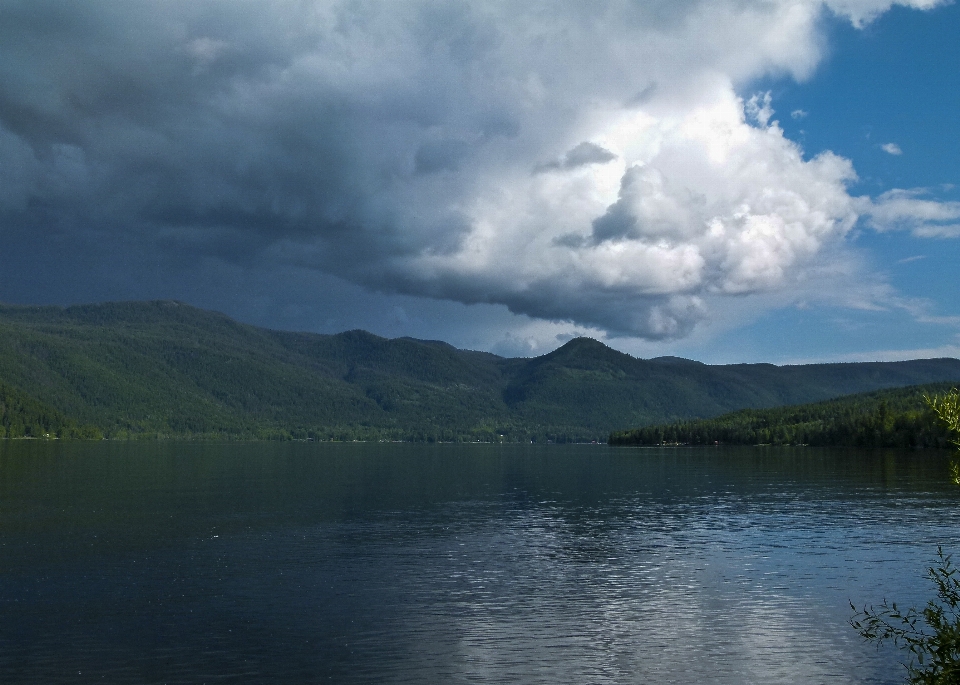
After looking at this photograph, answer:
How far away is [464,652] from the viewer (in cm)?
4653

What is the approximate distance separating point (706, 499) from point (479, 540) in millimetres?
61359

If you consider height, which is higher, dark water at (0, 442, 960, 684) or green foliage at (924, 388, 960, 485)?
green foliage at (924, 388, 960, 485)

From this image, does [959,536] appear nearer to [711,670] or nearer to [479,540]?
[479,540]

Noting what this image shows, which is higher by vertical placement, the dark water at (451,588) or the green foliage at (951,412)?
the green foliage at (951,412)

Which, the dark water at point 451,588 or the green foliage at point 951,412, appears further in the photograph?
the dark water at point 451,588

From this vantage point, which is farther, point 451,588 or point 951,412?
point 451,588

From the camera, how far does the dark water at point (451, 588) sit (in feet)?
146

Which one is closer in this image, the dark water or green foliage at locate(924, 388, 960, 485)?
green foliage at locate(924, 388, 960, 485)

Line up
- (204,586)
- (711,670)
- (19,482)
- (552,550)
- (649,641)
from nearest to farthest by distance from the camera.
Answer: (711,670) → (649,641) → (204,586) → (552,550) → (19,482)

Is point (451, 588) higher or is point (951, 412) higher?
point (951, 412)

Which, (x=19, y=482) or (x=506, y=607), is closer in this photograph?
(x=506, y=607)

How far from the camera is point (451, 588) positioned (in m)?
63.3

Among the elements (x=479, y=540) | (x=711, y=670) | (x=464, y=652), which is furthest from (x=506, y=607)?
(x=479, y=540)

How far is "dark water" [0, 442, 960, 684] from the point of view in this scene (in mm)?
44594
